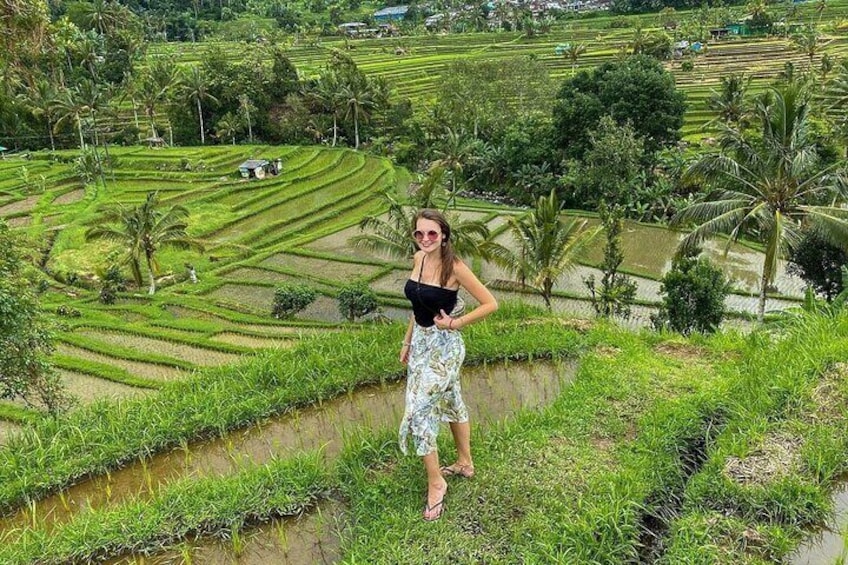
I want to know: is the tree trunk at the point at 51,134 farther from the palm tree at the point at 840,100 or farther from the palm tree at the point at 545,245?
the palm tree at the point at 840,100

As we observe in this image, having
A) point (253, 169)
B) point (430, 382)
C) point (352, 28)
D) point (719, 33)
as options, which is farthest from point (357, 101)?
point (352, 28)

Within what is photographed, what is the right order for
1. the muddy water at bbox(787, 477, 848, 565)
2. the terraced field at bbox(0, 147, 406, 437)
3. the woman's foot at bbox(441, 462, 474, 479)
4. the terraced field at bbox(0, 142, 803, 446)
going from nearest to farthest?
the muddy water at bbox(787, 477, 848, 565) → the woman's foot at bbox(441, 462, 474, 479) → the terraced field at bbox(0, 147, 406, 437) → the terraced field at bbox(0, 142, 803, 446)

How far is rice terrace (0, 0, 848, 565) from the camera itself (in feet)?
14.2

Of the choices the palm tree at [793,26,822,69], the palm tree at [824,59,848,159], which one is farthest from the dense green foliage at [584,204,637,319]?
the palm tree at [793,26,822,69]

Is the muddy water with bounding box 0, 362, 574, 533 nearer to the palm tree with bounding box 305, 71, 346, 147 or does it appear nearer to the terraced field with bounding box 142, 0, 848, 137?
the terraced field with bounding box 142, 0, 848, 137

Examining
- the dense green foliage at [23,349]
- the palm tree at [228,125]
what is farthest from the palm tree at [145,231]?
the palm tree at [228,125]

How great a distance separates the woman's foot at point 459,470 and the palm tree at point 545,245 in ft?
33.6

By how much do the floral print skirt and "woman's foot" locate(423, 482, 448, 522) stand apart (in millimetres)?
315

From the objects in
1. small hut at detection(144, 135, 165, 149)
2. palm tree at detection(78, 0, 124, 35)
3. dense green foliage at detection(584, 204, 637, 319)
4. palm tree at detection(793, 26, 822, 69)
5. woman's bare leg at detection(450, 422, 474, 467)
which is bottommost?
dense green foliage at detection(584, 204, 637, 319)

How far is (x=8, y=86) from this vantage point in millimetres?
6328

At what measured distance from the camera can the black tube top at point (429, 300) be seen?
4.21 m

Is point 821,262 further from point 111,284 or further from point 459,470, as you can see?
point 111,284

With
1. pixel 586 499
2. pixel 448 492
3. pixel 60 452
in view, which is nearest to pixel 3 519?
pixel 60 452

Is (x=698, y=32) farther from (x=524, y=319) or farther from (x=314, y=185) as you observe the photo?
(x=524, y=319)
